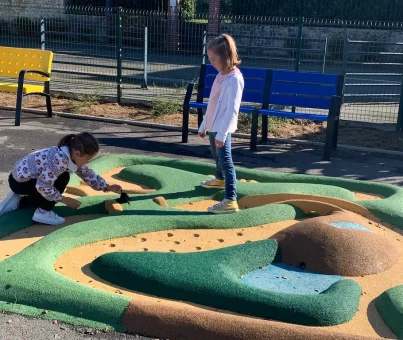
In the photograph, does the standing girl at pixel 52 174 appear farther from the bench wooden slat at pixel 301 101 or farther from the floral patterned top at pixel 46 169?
the bench wooden slat at pixel 301 101

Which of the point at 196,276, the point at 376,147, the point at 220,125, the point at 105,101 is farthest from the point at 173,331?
the point at 105,101

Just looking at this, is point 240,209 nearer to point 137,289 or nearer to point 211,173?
point 211,173

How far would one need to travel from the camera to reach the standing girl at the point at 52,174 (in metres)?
5.05

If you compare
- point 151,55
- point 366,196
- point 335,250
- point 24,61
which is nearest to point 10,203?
point 335,250

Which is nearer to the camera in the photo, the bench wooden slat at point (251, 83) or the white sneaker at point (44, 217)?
the white sneaker at point (44, 217)

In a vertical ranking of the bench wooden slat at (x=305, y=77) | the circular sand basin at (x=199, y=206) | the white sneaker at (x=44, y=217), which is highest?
the bench wooden slat at (x=305, y=77)

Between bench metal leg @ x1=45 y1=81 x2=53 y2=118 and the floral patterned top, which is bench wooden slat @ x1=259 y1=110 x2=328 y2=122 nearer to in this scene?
bench metal leg @ x1=45 y1=81 x2=53 y2=118

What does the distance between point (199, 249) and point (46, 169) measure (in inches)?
58.1

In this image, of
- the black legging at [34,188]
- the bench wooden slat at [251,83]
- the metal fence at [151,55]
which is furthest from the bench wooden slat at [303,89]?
the black legging at [34,188]

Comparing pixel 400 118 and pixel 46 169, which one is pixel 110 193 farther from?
pixel 400 118

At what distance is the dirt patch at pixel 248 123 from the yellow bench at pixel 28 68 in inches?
37.0

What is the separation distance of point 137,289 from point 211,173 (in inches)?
127

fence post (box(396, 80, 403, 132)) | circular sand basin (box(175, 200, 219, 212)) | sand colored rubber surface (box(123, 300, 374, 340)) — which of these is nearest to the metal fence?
fence post (box(396, 80, 403, 132))

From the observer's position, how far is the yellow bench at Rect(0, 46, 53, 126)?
10.4 metres
